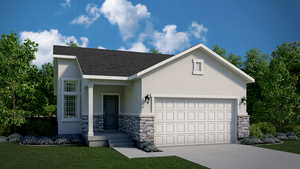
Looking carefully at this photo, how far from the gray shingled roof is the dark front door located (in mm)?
1809

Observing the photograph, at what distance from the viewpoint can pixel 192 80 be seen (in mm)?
11586

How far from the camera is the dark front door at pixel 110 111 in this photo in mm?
13195

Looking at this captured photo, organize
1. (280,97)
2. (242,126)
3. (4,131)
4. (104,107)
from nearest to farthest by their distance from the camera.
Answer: (242,126), (104,107), (4,131), (280,97)

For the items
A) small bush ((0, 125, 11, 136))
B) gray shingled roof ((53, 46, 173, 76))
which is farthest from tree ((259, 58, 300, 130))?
small bush ((0, 125, 11, 136))

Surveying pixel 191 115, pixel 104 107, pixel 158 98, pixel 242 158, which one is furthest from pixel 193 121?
pixel 104 107

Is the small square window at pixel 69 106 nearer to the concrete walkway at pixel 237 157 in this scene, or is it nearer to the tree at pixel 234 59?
the concrete walkway at pixel 237 157

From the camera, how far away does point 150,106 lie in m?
10.7

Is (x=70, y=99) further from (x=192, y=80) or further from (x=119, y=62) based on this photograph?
(x=192, y=80)

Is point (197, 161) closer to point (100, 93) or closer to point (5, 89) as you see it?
point (100, 93)

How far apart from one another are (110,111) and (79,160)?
540 centimetres

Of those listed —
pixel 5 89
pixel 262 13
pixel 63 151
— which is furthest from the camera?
pixel 262 13

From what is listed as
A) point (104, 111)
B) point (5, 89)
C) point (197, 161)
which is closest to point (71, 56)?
point (104, 111)

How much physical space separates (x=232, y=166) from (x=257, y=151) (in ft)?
10.7

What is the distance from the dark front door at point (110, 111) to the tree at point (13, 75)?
488 cm
